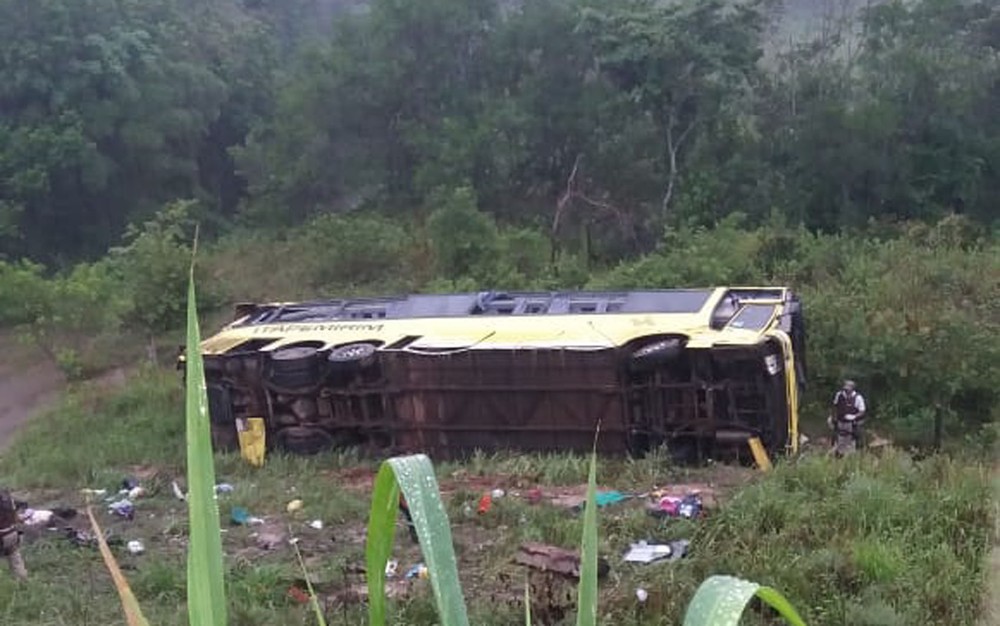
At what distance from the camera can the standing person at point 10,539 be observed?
258 inches

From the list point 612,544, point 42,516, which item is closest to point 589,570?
point 612,544

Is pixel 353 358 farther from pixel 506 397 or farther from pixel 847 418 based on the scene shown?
pixel 847 418

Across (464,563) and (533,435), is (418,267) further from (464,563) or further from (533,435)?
(464,563)

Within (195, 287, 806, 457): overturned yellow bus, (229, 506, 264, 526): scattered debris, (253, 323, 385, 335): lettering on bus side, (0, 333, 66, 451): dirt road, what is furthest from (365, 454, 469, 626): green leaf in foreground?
(0, 333, 66, 451): dirt road

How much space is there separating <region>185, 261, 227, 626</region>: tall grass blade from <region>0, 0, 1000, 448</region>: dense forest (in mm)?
12674

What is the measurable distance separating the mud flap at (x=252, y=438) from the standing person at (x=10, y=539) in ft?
9.84

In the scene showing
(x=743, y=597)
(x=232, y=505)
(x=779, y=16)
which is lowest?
(x=232, y=505)

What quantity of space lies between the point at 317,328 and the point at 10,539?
407 centimetres

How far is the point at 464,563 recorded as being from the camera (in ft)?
20.7

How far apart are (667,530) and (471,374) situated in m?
2.87

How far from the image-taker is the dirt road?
42.0 feet

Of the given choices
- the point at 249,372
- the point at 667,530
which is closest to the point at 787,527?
the point at 667,530

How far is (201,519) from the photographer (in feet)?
2.26

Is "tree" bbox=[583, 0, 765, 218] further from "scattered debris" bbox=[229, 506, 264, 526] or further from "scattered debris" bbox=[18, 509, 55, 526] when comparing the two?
"scattered debris" bbox=[18, 509, 55, 526]
